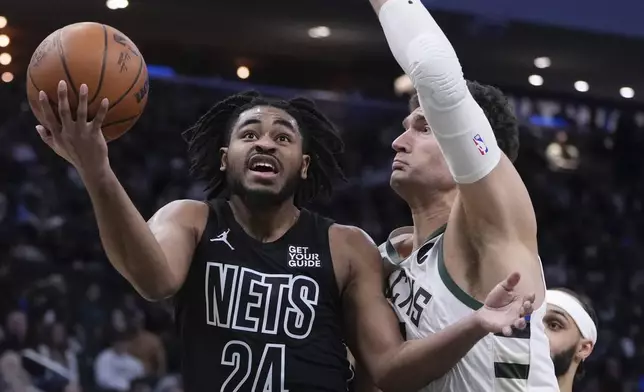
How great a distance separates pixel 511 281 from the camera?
8.57ft

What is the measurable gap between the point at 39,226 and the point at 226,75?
10.8 ft

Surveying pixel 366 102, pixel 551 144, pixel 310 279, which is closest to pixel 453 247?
pixel 310 279

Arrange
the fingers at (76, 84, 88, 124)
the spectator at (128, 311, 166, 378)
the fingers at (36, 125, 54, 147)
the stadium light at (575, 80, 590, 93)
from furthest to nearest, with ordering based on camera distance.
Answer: the stadium light at (575, 80, 590, 93)
the spectator at (128, 311, 166, 378)
the fingers at (36, 125, 54, 147)
the fingers at (76, 84, 88, 124)

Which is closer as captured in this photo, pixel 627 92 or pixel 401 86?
pixel 401 86

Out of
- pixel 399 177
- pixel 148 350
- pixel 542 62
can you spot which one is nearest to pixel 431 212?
pixel 399 177

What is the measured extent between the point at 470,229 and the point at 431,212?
0.52 metres

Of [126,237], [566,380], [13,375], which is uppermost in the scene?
[126,237]

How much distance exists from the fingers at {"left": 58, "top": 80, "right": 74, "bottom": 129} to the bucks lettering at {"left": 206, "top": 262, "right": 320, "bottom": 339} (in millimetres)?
777

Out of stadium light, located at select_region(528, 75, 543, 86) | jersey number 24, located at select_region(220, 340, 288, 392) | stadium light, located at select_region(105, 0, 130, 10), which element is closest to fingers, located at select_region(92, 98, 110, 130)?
jersey number 24, located at select_region(220, 340, 288, 392)

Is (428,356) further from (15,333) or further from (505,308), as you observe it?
(15,333)

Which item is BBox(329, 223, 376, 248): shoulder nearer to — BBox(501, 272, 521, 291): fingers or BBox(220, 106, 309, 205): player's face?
BBox(220, 106, 309, 205): player's face

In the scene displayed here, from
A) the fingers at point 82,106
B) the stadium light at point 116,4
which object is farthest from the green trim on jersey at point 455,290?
the stadium light at point 116,4

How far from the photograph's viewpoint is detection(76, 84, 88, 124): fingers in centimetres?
255

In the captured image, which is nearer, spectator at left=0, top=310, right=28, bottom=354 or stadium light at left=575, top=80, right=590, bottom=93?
spectator at left=0, top=310, right=28, bottom=354
